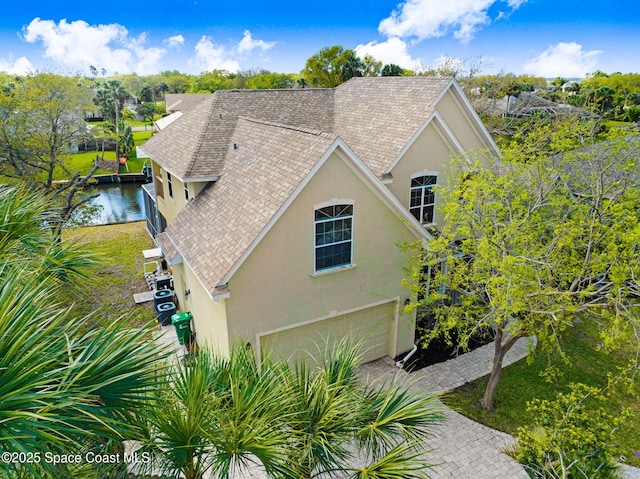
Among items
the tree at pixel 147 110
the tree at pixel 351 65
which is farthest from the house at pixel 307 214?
the tree at pixel 147 110

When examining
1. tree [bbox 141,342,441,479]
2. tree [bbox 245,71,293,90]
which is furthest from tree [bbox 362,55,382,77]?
tree [bbox 141,342,441,479]

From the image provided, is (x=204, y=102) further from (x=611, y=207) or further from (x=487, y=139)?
(x=611, y=207)

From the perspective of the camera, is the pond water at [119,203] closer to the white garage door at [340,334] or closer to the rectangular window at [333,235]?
the white garage door at [340,334]

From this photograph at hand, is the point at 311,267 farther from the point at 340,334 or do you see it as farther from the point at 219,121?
the point at 219,121

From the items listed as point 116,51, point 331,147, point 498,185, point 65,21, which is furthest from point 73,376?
point 116,51

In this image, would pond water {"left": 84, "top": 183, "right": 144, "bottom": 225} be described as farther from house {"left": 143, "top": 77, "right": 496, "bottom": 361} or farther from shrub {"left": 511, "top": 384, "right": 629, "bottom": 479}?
shrub {"left": 511, "top": 384, "right": 629, "bottom": 479}

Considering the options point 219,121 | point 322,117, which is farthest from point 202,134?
point 322,117
